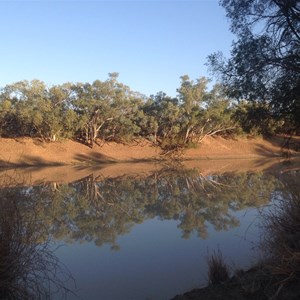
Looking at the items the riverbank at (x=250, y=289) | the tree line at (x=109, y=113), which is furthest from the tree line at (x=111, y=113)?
the riverbank at (x=250, y=289)

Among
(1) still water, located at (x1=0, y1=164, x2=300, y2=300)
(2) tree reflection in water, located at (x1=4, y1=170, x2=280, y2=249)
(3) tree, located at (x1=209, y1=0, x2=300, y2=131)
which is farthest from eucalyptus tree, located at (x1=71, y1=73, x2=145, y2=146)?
(3) tree, located at (x1=209, y1=0, x2=300, y2=131)

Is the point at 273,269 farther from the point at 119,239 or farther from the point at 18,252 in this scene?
the point at 119,239

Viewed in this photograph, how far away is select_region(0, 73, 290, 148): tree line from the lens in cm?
4834

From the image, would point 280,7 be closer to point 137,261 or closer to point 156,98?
point 137,261

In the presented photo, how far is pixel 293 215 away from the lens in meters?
7.09

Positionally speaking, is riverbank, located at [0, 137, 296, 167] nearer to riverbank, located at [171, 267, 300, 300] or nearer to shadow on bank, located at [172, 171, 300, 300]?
shadow on bank, located at [172, 171, 300, 300]

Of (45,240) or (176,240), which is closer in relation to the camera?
(45,240)

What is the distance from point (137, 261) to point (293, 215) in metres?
3.87

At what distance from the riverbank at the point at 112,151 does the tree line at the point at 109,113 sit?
53.3 inches

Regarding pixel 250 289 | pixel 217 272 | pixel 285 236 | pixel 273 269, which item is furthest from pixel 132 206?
pixel 273 269

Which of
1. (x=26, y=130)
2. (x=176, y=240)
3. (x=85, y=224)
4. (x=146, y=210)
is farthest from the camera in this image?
(x=26, y=130)

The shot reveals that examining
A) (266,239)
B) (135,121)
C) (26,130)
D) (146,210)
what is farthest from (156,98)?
(266,239)

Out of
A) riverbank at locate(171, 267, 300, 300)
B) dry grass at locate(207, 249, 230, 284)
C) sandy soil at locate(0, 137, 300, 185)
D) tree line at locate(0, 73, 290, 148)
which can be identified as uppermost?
tree line at locate(0, 73, 290, 148)

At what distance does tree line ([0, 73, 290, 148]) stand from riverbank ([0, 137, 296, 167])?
135 centimetres
